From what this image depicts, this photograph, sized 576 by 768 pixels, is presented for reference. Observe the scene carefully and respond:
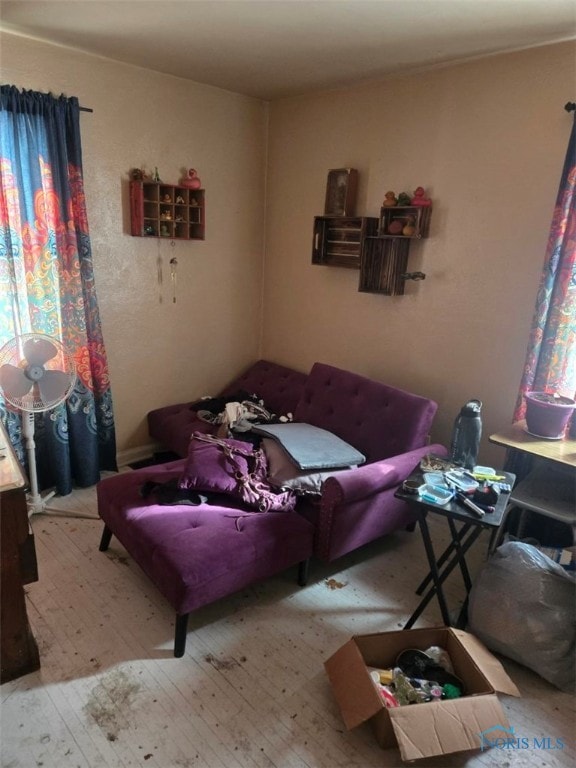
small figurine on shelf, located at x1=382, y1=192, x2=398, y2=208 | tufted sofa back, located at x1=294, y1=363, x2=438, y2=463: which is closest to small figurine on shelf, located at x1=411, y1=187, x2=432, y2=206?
small figurine on shelf, located at x1=382, y1=192, x2=398, y2=208

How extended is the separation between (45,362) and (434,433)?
86.6 inches

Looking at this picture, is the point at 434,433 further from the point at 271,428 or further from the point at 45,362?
the point at 45,362

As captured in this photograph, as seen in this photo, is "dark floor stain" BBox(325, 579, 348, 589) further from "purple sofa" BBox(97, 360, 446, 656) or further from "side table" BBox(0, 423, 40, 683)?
"side table" BBox(0, 423, 40, 683)

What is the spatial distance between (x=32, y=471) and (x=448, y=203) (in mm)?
2667

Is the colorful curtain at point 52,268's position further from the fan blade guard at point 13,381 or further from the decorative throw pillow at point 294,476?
the decorative throw pillow at point 294,476

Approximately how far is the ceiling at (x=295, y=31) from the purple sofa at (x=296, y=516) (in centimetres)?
168

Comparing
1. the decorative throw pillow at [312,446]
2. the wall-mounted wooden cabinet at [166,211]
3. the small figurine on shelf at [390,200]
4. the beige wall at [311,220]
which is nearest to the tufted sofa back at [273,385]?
the beige wall at [311,220]

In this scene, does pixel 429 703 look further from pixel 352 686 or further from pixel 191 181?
pixel 191 181

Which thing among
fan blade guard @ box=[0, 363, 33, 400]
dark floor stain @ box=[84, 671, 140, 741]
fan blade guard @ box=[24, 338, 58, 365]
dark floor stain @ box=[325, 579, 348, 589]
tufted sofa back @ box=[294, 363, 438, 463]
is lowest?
dark floor stain @ box=[84, 671, 140, 741]

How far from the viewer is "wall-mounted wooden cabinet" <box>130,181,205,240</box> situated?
9.95 feet

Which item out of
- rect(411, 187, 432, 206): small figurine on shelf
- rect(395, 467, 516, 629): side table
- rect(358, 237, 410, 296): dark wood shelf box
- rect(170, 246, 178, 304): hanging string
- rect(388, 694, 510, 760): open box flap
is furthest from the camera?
rect(170, 246, 178, 304): hanging string

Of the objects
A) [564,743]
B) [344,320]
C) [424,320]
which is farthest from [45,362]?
[564,743]

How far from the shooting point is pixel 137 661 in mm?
1899

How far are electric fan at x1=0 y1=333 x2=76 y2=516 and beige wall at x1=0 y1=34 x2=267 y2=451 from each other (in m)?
0.61
